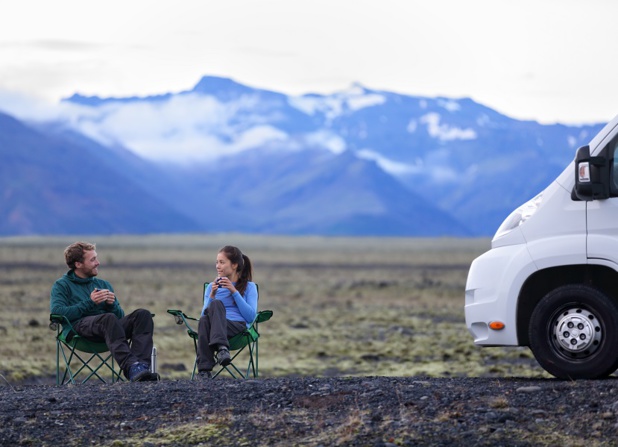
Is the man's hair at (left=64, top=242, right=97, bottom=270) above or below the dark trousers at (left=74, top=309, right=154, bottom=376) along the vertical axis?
above

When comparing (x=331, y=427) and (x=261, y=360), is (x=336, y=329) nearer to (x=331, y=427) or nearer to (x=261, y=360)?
(x=261, y=360)

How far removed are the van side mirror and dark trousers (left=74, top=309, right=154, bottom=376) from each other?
398 cm

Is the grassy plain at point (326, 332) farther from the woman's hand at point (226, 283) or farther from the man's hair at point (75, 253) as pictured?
the woman's hand at point (226, 283)

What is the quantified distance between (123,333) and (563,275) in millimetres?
3844

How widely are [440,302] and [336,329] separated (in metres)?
11.2

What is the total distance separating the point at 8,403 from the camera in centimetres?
916

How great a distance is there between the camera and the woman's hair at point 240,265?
435 inches

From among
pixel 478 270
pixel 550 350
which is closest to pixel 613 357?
pixel 550 350

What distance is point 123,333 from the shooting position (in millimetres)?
10930

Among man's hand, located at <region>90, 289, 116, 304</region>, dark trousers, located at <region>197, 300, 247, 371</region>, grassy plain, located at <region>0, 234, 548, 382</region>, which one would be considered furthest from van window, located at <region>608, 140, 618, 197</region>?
grassy plain, located at <region>0, 234, 548, 382</region>

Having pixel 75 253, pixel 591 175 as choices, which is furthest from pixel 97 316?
pixel 591 175

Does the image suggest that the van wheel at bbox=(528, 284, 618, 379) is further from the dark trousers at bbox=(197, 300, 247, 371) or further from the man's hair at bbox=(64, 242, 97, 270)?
the man's hair at bbox=(64, 242, 97, 270)

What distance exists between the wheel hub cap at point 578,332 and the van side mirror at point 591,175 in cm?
93

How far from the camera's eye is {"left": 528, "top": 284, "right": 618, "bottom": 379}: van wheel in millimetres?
9539
